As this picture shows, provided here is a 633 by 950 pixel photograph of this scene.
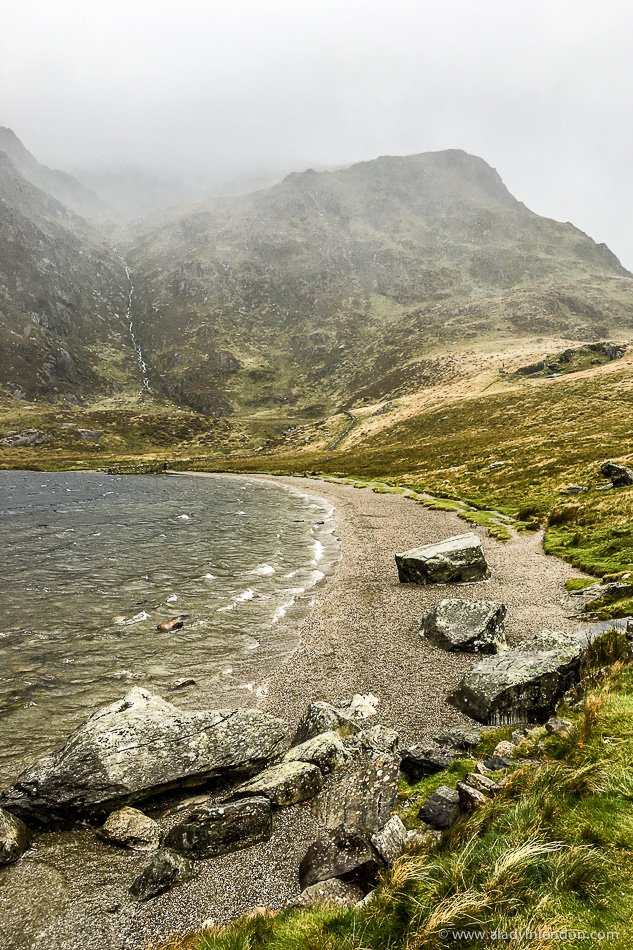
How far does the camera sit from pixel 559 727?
889 centimetres

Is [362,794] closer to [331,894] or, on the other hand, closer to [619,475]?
[331,894]

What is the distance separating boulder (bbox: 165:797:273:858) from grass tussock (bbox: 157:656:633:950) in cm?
214

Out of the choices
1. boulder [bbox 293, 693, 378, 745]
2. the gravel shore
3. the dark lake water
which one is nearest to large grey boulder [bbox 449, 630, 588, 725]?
the gravel shore

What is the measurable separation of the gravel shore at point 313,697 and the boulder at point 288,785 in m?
0.31

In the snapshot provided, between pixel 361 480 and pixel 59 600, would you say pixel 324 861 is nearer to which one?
pixel 59 600

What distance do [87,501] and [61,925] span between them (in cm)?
6824

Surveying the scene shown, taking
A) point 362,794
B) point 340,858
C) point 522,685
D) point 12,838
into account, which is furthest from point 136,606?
point 340,858

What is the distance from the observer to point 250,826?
8.80 m

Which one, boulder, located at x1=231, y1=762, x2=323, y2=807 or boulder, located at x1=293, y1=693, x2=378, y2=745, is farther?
boulder, located at x1=293, y1=693, x2=378, y2=745

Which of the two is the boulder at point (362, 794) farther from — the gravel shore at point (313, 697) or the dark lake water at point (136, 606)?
the dark lake water at point (136, 606)

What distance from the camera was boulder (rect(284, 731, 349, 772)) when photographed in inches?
404

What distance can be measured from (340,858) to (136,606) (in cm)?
2024

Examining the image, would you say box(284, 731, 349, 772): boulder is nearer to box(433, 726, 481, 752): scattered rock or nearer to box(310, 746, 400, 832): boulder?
box(310, 746, 400, 832): boulder

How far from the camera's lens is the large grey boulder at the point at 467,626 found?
17.4 m
